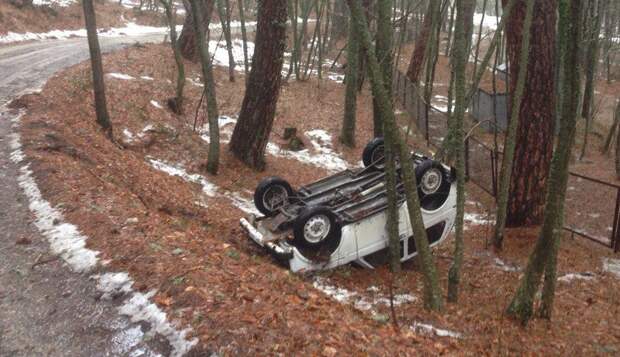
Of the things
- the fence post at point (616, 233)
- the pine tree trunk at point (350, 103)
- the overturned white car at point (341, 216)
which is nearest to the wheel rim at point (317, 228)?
the overturned white car at point (341, 216)

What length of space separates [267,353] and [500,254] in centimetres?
615

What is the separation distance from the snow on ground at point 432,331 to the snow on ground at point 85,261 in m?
2.61

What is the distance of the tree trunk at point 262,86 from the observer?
12.8 m

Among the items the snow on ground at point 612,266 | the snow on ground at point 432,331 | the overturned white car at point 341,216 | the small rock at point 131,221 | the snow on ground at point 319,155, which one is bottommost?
the snow on ground at point 612,266

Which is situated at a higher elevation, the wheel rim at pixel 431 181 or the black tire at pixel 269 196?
the wheel rim at pixel 431 181

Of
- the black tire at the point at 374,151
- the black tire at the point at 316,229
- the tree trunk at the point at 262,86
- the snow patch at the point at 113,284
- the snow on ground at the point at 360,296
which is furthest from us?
the tree trunk at the point at 262,86

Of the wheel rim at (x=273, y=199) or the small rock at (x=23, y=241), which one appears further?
the wheel rim at (x=273, y=199)

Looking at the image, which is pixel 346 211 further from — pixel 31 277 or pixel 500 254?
pixel 31 277

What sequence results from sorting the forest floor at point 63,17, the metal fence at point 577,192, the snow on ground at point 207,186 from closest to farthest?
the metal fence at point 577,192 → the snow on ground at point 207,186 → the forest floor at point 63,17

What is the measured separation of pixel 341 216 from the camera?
26.2 feet

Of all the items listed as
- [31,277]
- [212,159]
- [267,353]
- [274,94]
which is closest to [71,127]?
[212,159]

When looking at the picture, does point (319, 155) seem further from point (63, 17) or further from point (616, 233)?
point (63, 17)

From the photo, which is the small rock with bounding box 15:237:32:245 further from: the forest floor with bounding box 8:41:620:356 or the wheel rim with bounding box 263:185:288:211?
the wheel rim with bounding box 263:185:288:211

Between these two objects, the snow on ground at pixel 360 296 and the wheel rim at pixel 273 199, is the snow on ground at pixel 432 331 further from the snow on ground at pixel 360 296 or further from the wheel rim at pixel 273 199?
the wheel rim at pixel 273 199
